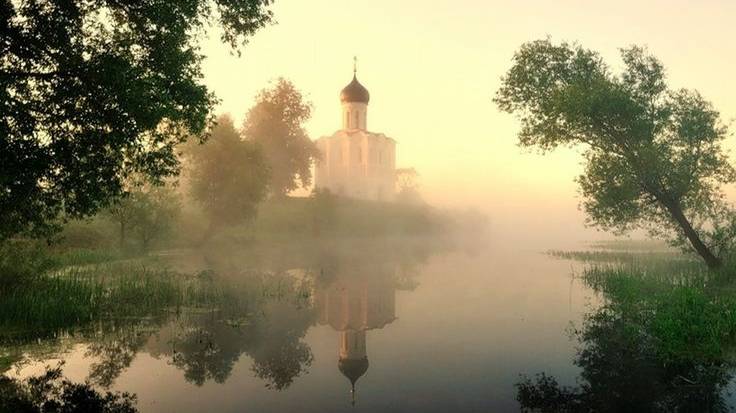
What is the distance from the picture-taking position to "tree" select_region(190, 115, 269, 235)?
159 feet

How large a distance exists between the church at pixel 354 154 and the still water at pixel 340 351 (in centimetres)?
6039

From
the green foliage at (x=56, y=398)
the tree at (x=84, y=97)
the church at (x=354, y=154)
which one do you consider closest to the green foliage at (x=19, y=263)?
the tree at (x=84, y=97)

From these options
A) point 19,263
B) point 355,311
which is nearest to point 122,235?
point 19,263

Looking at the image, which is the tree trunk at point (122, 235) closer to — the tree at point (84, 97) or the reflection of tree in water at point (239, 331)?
the reflection of tree in water at point (239, 331)

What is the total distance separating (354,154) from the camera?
8569 centimetres

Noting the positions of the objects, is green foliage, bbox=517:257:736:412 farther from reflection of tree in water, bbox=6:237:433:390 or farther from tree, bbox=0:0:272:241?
tree, bbox=0:0:272:241

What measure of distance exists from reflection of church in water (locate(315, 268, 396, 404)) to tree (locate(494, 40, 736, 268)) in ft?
43.1

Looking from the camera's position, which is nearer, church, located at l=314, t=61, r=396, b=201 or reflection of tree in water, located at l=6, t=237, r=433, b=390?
A: reflection of tree in water, located at l=6, t=237, r=433, b=390

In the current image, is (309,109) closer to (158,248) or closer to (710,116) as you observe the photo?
(158,248)

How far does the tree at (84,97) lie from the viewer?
47.6 feet

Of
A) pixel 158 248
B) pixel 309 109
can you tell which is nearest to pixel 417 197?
pixel 309 109

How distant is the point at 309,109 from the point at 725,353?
64.2 m

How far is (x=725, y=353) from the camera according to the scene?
13.2 metres

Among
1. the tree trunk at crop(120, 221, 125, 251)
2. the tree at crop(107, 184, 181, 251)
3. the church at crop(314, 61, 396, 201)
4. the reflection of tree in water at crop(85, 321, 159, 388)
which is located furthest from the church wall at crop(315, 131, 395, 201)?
the reflection of tree in water at crop(85, 321, 159, 388)
